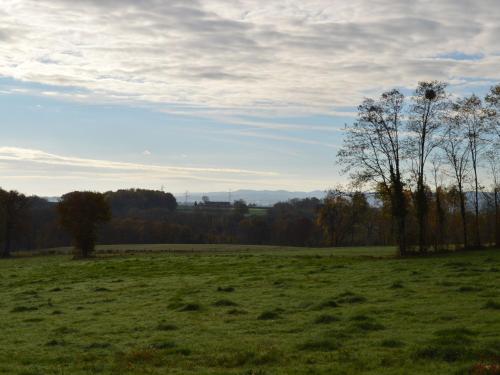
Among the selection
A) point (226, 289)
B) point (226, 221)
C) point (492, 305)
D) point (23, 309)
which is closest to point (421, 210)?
point (226, 289)

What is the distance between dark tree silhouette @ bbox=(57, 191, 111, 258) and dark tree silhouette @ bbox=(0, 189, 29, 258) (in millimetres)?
21424

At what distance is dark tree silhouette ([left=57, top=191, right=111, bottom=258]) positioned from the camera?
77312 mm

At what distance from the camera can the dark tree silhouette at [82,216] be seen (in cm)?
7731

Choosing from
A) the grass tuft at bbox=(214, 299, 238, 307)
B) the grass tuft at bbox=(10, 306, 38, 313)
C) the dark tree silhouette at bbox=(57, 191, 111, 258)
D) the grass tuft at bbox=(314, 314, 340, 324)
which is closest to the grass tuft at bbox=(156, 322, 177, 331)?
the grass tuft at bbox=(314, 314, 340, 324)

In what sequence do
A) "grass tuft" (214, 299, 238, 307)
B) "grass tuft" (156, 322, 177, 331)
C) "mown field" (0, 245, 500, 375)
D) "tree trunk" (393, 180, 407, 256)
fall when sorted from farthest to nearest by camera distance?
"tree trunk" (393, 180, 407, 256) < "grass tuft" (214, 299, 238, 307) < "grass tuft" (156, 322, 177, 331) < "mown field" (0, 245, 500, 375)

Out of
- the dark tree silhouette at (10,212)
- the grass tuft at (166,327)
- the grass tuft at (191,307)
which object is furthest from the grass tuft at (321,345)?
the dark tree silhouette at (10,212)

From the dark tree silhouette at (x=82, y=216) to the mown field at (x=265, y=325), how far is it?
142 feet

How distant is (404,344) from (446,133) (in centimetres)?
4976

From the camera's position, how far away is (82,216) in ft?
256

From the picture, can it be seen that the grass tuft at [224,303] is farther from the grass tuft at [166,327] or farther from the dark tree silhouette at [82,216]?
the dark tree silhouette at [82,216]

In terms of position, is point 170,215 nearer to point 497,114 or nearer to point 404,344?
point 497,114

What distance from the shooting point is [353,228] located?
113 meters

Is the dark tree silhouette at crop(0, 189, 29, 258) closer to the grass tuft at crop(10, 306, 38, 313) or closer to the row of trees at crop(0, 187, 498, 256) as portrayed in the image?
the row of trees at crop(0, 187, 498, 256)

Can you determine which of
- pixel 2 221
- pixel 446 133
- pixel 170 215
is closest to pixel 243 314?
pixel 446 133
